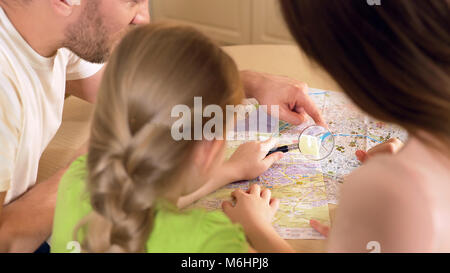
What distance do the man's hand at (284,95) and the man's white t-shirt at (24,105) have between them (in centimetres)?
51

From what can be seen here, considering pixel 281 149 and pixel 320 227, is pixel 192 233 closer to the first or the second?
pixel 320 227

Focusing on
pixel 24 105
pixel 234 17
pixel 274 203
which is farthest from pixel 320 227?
pixel 234 17

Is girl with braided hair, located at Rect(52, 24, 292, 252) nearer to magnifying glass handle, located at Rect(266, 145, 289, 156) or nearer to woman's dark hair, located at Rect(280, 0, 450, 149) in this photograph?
woman's dark hair, located at Rect(280, 0, 450, 149)

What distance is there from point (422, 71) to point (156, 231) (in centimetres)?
47

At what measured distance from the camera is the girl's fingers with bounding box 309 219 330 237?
0.82 m

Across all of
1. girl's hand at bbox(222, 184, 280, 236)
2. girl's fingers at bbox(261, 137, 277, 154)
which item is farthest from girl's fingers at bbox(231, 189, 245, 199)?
girl's fingers at bbox(261, 137, 277, 154)

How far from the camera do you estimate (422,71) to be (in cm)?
61

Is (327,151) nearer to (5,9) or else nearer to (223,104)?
(223,104)

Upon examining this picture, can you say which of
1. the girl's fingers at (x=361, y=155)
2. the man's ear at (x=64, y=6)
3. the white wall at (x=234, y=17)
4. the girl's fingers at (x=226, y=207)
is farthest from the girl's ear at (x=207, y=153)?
the white wall at (x=234, y=17)

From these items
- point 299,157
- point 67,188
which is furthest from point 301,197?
Result: point 67,188

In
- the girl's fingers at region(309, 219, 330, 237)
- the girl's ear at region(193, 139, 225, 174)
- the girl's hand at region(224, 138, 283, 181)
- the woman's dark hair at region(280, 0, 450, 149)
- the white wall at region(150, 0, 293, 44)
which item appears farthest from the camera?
the white wall at region(150, 0, 293, 44)

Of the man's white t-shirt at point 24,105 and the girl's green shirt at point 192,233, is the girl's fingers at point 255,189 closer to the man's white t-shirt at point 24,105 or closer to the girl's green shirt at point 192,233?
the girl's green shirt at point 192,233

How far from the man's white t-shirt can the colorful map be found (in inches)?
15.6
